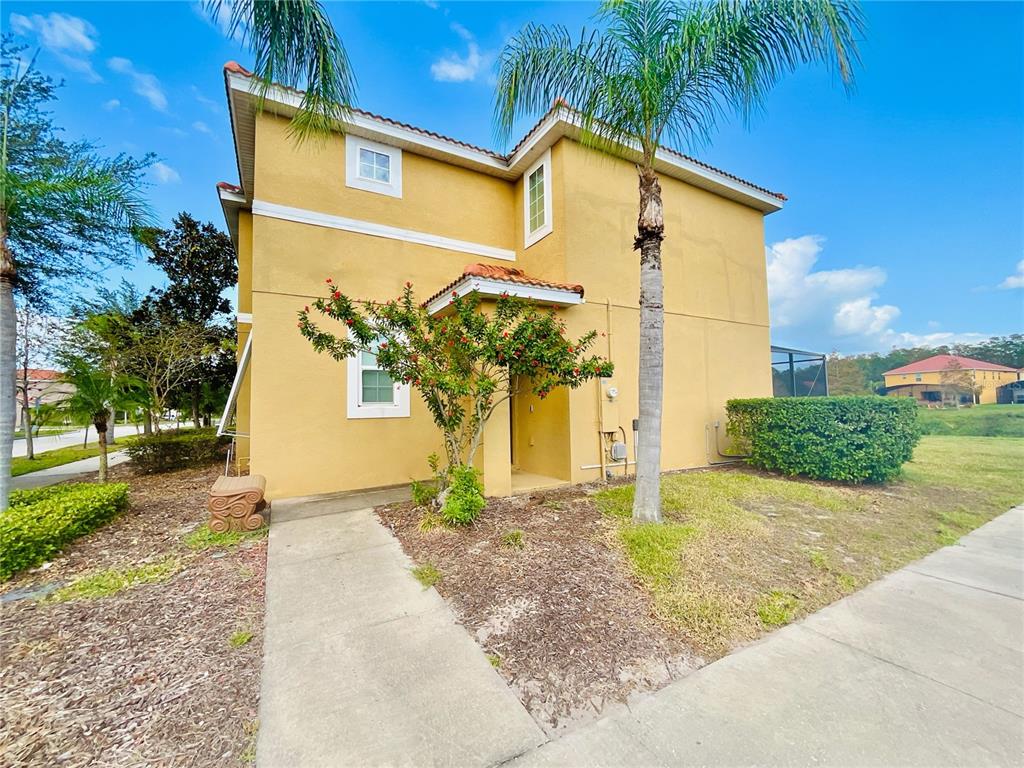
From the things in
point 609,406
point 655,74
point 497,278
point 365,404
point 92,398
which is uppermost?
point 655,74

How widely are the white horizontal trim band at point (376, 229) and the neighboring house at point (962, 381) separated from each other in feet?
67.2

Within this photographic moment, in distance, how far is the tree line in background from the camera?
19641mm

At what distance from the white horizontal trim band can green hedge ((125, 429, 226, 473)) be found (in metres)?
6.49

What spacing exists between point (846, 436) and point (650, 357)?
5.31 meters

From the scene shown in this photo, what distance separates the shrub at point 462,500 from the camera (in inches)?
205

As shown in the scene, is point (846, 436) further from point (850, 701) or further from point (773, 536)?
point (850, 701)

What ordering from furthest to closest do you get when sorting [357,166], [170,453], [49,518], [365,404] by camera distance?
[170,453], [357,166], [365,404], [49,518]

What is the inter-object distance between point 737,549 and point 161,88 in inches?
465

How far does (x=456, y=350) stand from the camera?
559cm

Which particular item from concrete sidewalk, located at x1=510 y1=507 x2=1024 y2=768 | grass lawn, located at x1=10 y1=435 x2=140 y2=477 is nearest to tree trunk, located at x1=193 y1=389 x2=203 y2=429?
grass lawn, located at x1=10 y1=435 x2=140 y2=477

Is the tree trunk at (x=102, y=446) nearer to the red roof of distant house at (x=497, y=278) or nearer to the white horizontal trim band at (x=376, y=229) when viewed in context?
the white horizontal trim band at (x=376, y=229)

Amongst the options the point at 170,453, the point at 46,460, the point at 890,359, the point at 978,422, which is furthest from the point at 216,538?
the point at 890,359

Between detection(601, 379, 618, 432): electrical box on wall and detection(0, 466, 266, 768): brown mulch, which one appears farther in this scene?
detection(601, 379, 618, 432): electrical box on wall

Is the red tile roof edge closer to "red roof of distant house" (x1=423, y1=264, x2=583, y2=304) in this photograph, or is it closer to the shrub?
"red roof of distant house" (x1=423, y1=264, x2=583, y2=304)
